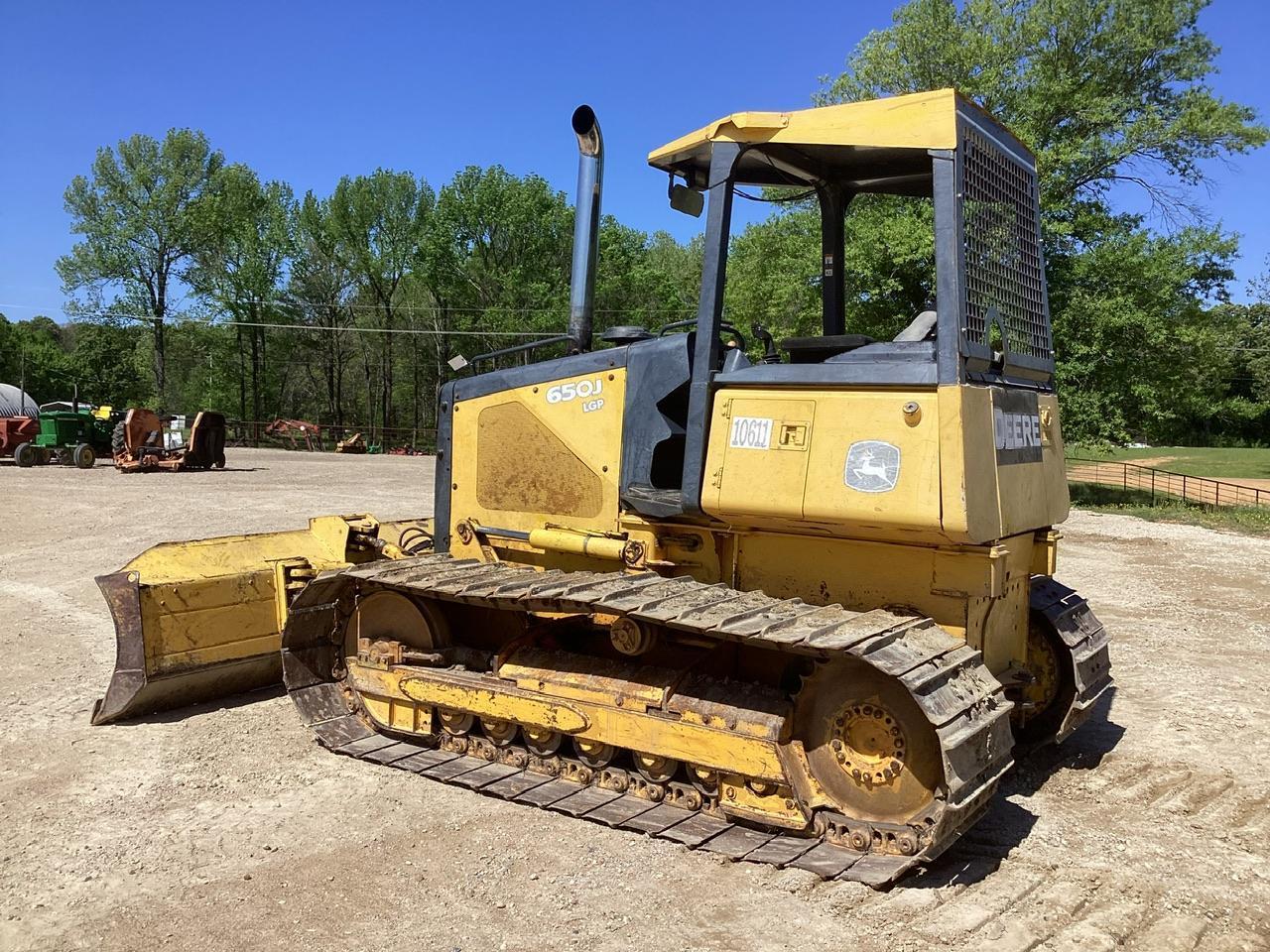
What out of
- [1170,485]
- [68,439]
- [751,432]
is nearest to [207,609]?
[751,432]

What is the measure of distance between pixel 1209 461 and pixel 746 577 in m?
44.9

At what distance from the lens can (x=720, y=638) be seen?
451 cm

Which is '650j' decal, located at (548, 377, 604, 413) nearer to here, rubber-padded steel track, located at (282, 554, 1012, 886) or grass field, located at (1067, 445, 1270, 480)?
rubber-padded steel track, located at (282, 554, 1012, 886)

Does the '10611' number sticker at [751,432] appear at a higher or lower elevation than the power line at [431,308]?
lower

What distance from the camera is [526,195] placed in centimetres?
4706

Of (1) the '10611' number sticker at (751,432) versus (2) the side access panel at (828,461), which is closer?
(2) the side access panel at (828,461)

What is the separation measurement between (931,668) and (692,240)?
59996 millimetres

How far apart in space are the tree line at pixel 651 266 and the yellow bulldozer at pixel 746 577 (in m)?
7.67

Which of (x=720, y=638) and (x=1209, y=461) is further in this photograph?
(x=1209, y=461)

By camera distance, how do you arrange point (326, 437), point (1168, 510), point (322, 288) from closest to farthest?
point (1168, 510)
point (326, 437)
point (322, 288)

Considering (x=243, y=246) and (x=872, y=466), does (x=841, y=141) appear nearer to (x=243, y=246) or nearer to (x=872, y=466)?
(x=872, y=466)

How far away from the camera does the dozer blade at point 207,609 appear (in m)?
6.14

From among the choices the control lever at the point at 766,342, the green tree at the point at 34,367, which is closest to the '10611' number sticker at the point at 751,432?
the control lever at the point at 766,342

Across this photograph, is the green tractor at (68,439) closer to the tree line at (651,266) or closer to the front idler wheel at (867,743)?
the tree line at (651,266)
